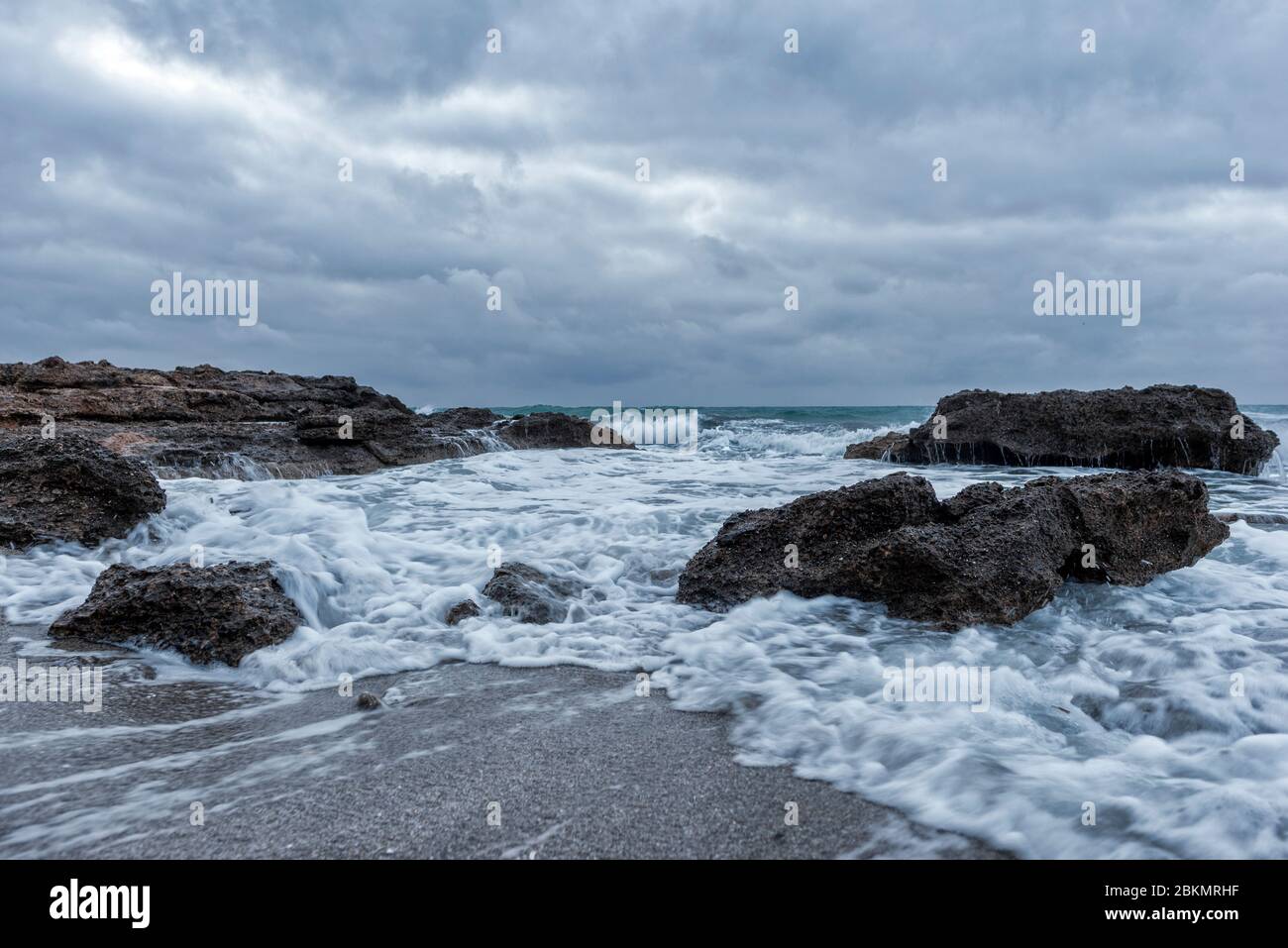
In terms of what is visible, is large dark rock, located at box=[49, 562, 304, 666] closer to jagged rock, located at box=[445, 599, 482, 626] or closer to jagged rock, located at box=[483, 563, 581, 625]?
jagged rock, located at box=[445, 599, 482, 626]

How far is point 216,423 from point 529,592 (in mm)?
9925

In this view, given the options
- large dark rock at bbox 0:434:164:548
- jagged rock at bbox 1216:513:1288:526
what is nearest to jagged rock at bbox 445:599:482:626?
large dark rock at bbox 0:434:164:548

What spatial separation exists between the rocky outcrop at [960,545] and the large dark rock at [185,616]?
2543 mm

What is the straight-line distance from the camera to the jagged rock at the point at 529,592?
15.2ft

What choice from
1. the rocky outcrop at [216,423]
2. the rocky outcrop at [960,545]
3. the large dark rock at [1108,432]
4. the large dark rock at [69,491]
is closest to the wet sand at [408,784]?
the rocky outcrop at [960,545]

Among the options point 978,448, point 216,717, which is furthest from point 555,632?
point 978,448

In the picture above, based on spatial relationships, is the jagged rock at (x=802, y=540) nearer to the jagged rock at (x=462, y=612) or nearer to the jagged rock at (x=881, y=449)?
the jagged rock at (x=462, y=612)

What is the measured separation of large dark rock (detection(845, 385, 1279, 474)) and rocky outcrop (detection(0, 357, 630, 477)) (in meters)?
9.76

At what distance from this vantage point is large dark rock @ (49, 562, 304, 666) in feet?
12.8

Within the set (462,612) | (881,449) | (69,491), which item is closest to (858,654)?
(462,612)

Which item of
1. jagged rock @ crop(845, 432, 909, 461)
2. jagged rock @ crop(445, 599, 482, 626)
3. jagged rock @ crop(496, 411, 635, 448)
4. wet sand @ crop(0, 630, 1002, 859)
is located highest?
jagged rock @ crop(496, 411, 635, 448)

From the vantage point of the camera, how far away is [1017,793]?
8.15 feet
